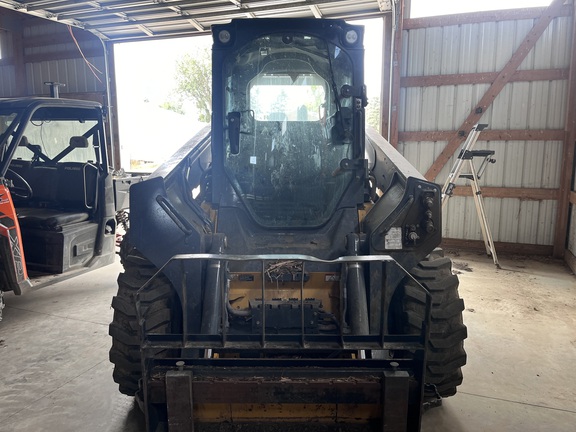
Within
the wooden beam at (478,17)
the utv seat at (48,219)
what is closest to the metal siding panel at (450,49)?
the wooden beam at (478,17)

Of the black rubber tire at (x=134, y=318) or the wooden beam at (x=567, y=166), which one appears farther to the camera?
the wooden beam at (x=567, y=166)

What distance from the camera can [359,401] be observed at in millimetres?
1995

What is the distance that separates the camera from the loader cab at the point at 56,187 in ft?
15.5

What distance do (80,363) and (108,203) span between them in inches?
87.8

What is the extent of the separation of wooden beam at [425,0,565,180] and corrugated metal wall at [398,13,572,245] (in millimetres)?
80

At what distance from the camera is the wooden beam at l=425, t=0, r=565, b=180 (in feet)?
22.2

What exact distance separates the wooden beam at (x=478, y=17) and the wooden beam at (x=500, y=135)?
1.70 m

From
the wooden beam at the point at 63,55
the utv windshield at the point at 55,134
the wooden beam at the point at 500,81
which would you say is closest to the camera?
the utv windshield at the point at 55,134

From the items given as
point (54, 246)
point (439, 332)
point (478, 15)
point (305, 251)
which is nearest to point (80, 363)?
point (54, 246)

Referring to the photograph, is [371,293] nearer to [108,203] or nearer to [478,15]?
[108,203]

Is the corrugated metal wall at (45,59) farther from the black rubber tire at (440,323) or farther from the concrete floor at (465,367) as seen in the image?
the black rubber tire at (440,323)

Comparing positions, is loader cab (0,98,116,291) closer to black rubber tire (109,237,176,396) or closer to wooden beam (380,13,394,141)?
black rubber tire (109,237,176,396)

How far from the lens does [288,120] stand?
293cm

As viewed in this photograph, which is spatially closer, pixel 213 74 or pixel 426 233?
pixel 426 233
